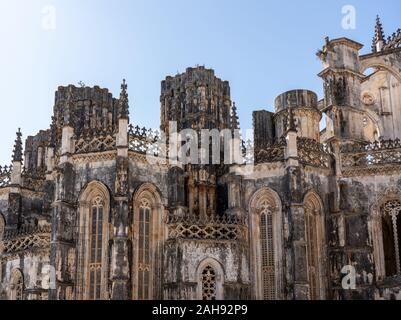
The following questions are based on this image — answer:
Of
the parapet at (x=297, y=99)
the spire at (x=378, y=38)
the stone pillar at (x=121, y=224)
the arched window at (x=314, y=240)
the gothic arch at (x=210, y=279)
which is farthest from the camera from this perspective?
the spire at (x=378, y=38)

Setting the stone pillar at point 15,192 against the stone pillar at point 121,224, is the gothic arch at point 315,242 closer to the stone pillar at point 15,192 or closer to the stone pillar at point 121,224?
the stone pillar at point 121,224

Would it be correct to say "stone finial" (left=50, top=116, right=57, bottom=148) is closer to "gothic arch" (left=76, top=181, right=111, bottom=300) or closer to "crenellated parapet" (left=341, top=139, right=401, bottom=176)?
"gothic arch" (left=76, top=181, right=111, bottom=300)

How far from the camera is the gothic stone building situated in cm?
3219

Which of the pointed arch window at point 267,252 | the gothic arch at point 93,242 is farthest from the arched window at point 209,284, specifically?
the gothic arch at point 93,242

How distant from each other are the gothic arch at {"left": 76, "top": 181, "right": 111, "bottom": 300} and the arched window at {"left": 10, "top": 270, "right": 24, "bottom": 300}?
5425mm

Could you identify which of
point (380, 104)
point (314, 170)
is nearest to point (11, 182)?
point (314, 170)

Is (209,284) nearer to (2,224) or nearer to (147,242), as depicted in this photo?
(147,242)

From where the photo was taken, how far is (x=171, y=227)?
32938 millimetres

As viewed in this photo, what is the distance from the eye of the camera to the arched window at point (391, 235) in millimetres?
33812

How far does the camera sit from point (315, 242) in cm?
3438

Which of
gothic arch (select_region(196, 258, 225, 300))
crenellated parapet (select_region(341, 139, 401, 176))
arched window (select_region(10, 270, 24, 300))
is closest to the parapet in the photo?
crenellated parapet (select_region(341, 139, 401, 176))

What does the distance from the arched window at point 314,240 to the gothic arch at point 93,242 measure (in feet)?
33.7

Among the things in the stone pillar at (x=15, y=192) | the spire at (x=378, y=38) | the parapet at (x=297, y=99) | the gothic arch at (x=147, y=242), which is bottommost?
the gothic arch at (x=147, y=242)
